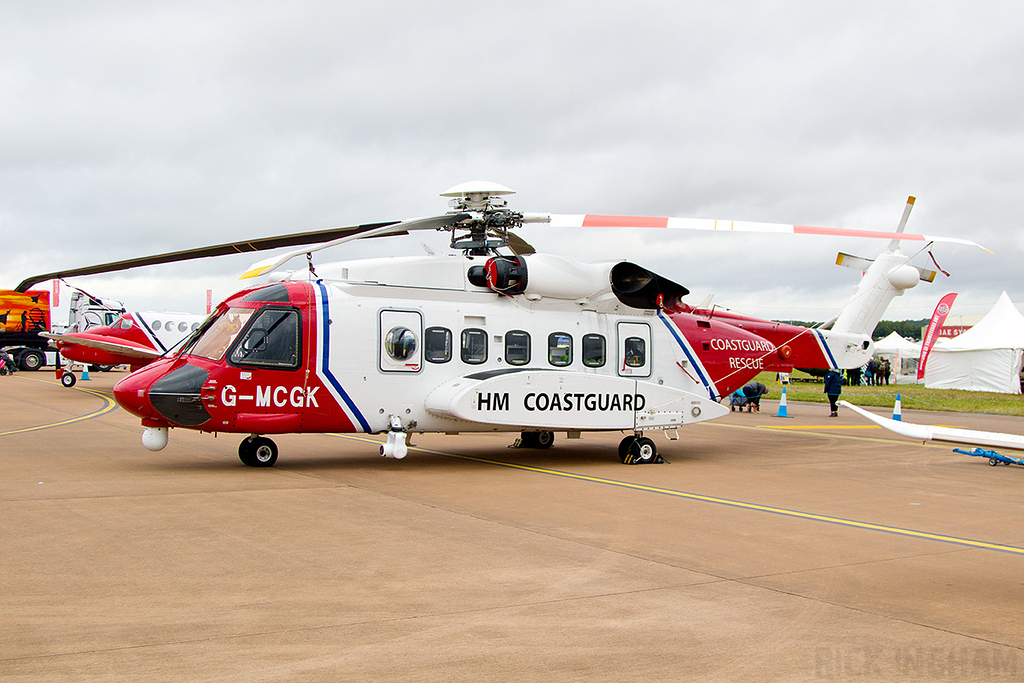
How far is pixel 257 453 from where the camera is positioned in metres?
12.1

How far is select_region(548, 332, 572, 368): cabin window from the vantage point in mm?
13430

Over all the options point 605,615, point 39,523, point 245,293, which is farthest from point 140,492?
point 605,615

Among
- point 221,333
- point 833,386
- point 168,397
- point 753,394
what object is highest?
point 221,333

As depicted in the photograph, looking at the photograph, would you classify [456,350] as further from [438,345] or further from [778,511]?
[778,511]

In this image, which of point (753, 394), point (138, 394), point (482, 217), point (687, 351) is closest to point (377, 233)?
point (482, 217)

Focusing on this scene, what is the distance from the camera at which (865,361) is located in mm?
17062

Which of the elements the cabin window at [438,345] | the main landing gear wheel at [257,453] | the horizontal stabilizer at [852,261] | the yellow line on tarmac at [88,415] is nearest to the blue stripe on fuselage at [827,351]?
the horizontal stabilizer at [852,261]

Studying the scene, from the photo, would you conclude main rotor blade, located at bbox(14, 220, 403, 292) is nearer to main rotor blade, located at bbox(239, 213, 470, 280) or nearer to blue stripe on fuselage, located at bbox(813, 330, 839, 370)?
main rotor blade, located at bbox(239, 213, 470, 280)

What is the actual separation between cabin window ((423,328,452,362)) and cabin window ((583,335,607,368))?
241 centimetres

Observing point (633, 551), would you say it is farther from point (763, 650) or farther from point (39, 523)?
point (39, 523)

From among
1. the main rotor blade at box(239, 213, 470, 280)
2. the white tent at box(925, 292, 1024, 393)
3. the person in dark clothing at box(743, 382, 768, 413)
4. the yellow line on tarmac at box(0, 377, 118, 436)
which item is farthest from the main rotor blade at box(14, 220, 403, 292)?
the white tent at box(925, 292, 1024, 393)

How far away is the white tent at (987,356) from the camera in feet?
123

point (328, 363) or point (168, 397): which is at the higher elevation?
point (328, 363)

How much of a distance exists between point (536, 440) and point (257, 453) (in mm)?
5404
